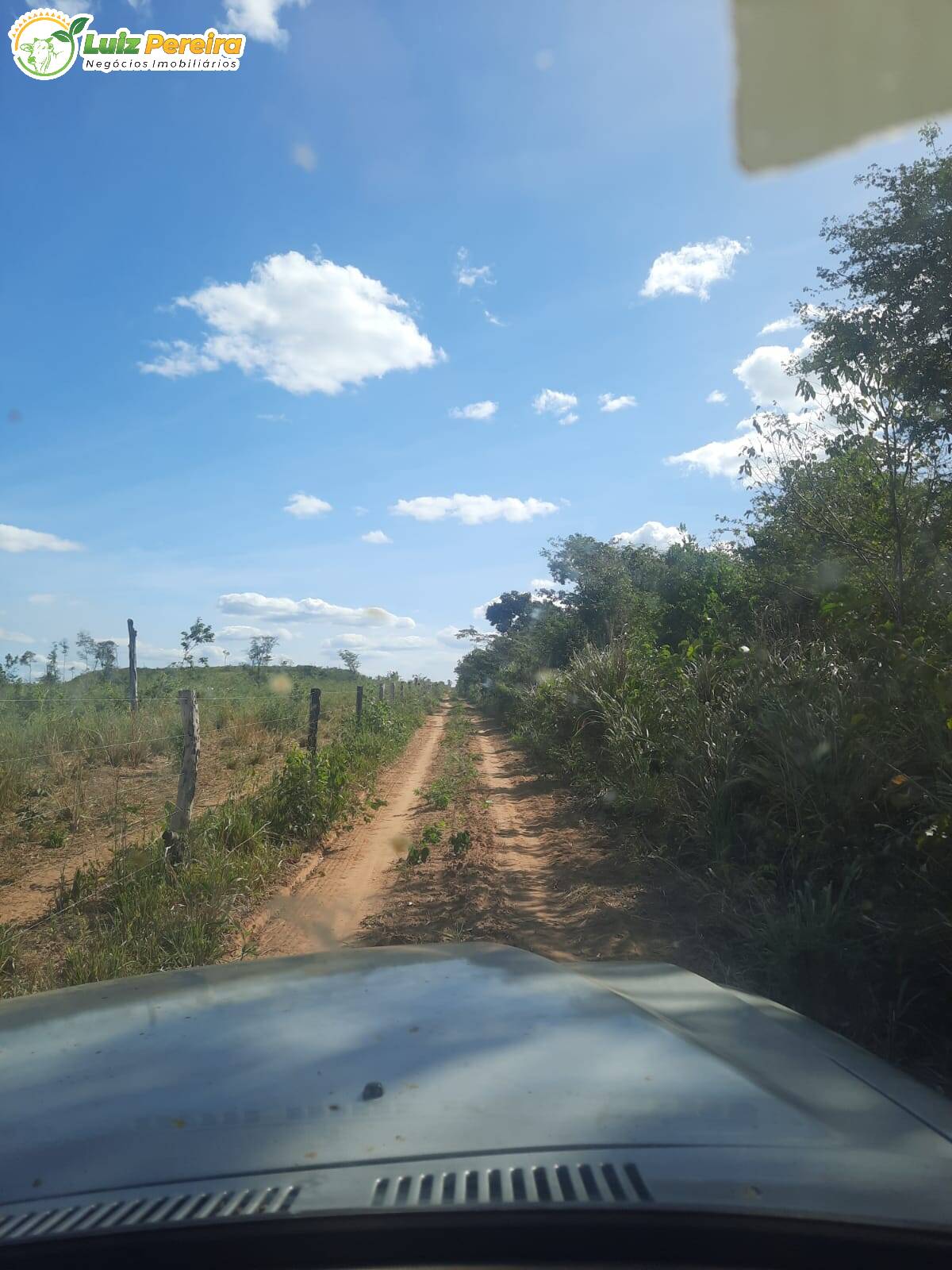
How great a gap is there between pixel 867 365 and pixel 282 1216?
1003cm

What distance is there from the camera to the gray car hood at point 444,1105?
167 cm

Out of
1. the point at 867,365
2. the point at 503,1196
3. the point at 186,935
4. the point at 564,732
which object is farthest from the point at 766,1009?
the point at 564,732

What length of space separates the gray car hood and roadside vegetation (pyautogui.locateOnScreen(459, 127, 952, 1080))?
237cm

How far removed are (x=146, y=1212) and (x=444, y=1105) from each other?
2.18 ft

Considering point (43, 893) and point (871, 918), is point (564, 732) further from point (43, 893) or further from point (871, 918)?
point (871, 918)

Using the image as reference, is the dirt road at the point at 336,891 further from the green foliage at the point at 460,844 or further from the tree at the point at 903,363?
the tree at the point at 903,363

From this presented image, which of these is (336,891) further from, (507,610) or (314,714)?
(507,610)

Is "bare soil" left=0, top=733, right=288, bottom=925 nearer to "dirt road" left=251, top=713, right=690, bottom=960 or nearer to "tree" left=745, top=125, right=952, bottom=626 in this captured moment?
"dirt road" left=251, top=713, right=690, bottom=960

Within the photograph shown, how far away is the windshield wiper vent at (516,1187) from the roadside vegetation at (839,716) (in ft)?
11.5

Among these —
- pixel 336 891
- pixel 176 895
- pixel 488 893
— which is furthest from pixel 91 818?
pixel 488 893

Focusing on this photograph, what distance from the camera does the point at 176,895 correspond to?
23.1 feet

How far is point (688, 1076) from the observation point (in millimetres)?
2164

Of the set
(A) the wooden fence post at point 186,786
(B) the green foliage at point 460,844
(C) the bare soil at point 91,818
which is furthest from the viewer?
(B) the green foliage at point 460,844

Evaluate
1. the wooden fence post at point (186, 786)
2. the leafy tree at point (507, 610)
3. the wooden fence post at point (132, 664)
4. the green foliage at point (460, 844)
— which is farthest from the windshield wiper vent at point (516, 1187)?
the leafy tree at point (507, 610)
